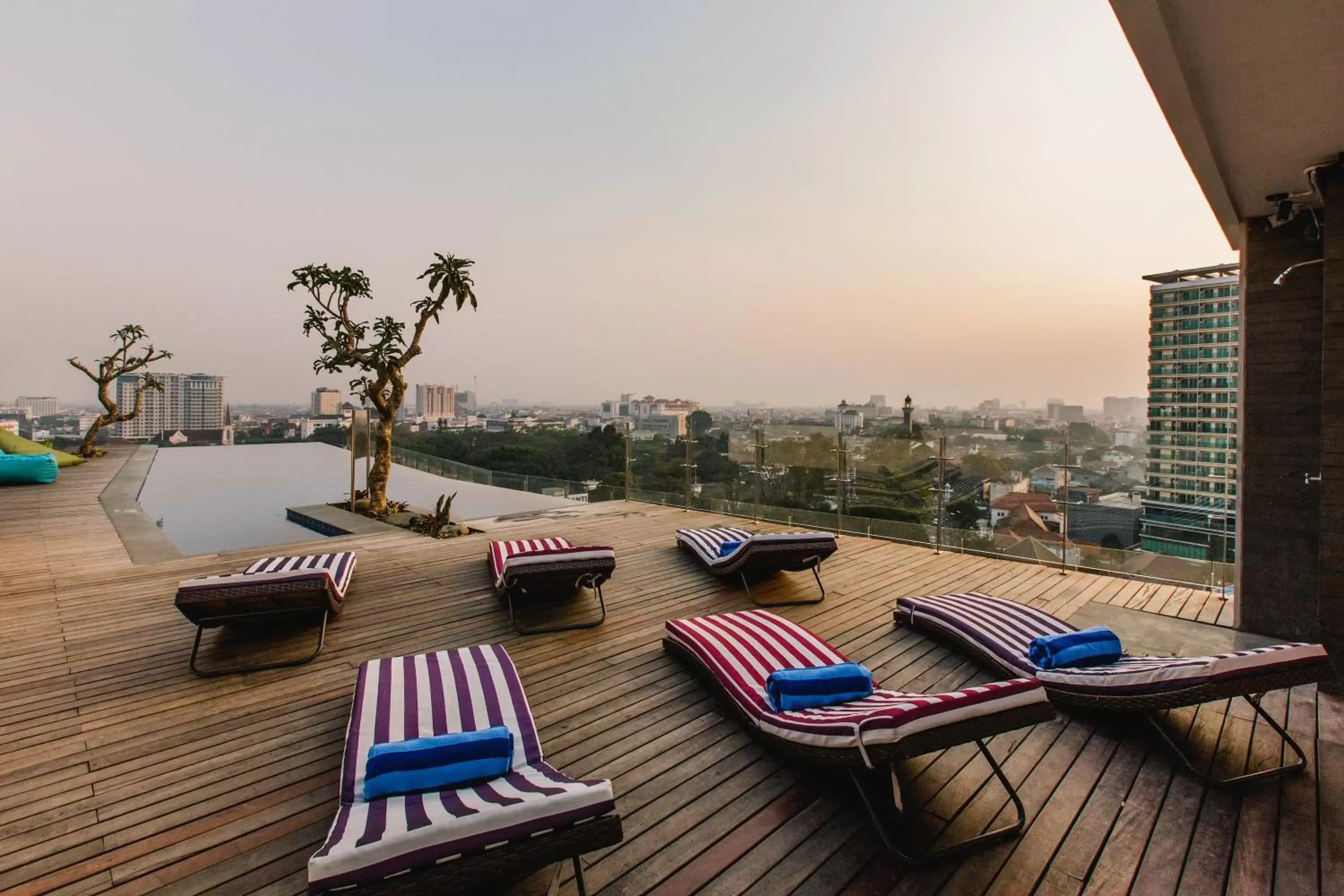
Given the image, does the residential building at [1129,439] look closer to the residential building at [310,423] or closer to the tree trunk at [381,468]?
the tree trunk at [381,468]

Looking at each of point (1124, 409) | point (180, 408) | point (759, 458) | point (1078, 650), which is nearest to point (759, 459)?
point (759, 458)

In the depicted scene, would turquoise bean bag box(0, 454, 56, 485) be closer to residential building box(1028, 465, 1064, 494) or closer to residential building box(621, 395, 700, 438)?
residential building box(621, 395, 700, 438)

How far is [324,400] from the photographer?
13750 mm

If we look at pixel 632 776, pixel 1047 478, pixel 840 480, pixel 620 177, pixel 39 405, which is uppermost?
pixel 620 177

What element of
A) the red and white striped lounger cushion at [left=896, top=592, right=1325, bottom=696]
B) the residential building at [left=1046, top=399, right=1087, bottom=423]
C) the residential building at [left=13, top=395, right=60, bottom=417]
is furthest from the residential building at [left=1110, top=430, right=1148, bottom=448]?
the residential building at [left=13, top=395, right=60, bottom=417]

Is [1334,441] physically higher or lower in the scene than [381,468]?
higher

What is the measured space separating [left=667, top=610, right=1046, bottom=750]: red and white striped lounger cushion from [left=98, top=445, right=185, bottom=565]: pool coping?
205 inches

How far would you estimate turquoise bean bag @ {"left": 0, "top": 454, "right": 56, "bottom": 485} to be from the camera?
10.3 m

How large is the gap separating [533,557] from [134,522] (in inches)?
259

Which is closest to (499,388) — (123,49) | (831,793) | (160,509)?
(123,49)

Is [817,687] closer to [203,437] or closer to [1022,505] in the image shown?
[1022,505]

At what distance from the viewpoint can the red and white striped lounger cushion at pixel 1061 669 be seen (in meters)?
2.44

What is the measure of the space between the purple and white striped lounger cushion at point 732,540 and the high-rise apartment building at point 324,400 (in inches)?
396

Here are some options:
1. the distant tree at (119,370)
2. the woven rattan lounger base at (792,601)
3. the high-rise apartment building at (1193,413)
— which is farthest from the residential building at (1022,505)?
the distant tree at (119,370)
